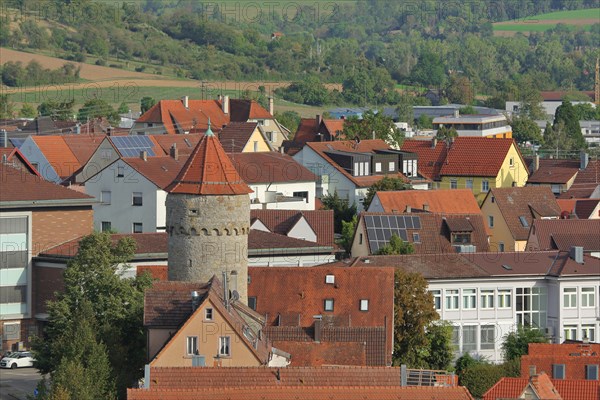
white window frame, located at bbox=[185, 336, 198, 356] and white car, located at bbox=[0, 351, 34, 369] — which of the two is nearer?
white window frame, located at bbox=[185, 336, 198, 356]

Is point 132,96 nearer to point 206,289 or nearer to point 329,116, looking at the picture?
point 329,116

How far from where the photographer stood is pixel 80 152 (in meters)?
95.5

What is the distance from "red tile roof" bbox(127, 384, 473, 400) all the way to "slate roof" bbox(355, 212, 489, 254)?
32788mm

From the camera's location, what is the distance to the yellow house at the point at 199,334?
164 ft

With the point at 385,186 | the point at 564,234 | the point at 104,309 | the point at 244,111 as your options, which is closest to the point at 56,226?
the point at 104,309

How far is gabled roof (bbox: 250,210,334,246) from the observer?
257 feet

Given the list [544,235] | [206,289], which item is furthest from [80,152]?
[206,289]

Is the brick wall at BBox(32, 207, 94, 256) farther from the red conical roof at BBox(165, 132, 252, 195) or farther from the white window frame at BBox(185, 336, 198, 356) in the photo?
the white window frame at BBox(185, 336, 198, 356)

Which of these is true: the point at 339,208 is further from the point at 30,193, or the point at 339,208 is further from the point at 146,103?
the point at 146,103

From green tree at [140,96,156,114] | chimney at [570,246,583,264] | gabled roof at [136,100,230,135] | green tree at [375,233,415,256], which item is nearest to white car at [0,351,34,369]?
green tree at [375,233,415,256]

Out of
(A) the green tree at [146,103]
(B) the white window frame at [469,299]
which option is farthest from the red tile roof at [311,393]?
(A) the green tree at [146,103]

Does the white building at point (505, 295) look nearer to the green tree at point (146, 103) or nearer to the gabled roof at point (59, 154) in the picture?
the gabled roof at point (59, 154)

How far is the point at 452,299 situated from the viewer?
69.9 m

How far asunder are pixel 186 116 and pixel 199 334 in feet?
250
